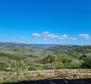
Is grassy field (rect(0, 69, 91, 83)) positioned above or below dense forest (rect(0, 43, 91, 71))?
below

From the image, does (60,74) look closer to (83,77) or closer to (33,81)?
(83,77)

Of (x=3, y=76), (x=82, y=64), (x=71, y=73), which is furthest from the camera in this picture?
(x=82, y=64)

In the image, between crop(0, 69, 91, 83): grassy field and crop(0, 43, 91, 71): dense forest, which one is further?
crop(0, 43, 91, 71): dense forest

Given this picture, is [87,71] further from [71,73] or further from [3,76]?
[3,76]

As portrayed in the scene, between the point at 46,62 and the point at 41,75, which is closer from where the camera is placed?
the point at 41,75

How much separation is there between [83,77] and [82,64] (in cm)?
594

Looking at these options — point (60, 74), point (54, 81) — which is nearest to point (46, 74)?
point (60, 74)

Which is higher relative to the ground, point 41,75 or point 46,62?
point 46,62

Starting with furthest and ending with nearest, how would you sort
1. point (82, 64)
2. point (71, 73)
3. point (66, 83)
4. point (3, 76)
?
point (82, 64) → point (71, 73) → point (3, 76) → point (66, 83)

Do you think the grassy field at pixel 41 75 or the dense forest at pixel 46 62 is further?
the dense forest at pixel 46 62

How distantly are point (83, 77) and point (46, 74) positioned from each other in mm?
2367

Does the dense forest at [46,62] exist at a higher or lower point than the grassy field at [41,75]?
higher

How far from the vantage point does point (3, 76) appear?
56.7 feet

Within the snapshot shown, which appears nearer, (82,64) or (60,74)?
(60,74)
